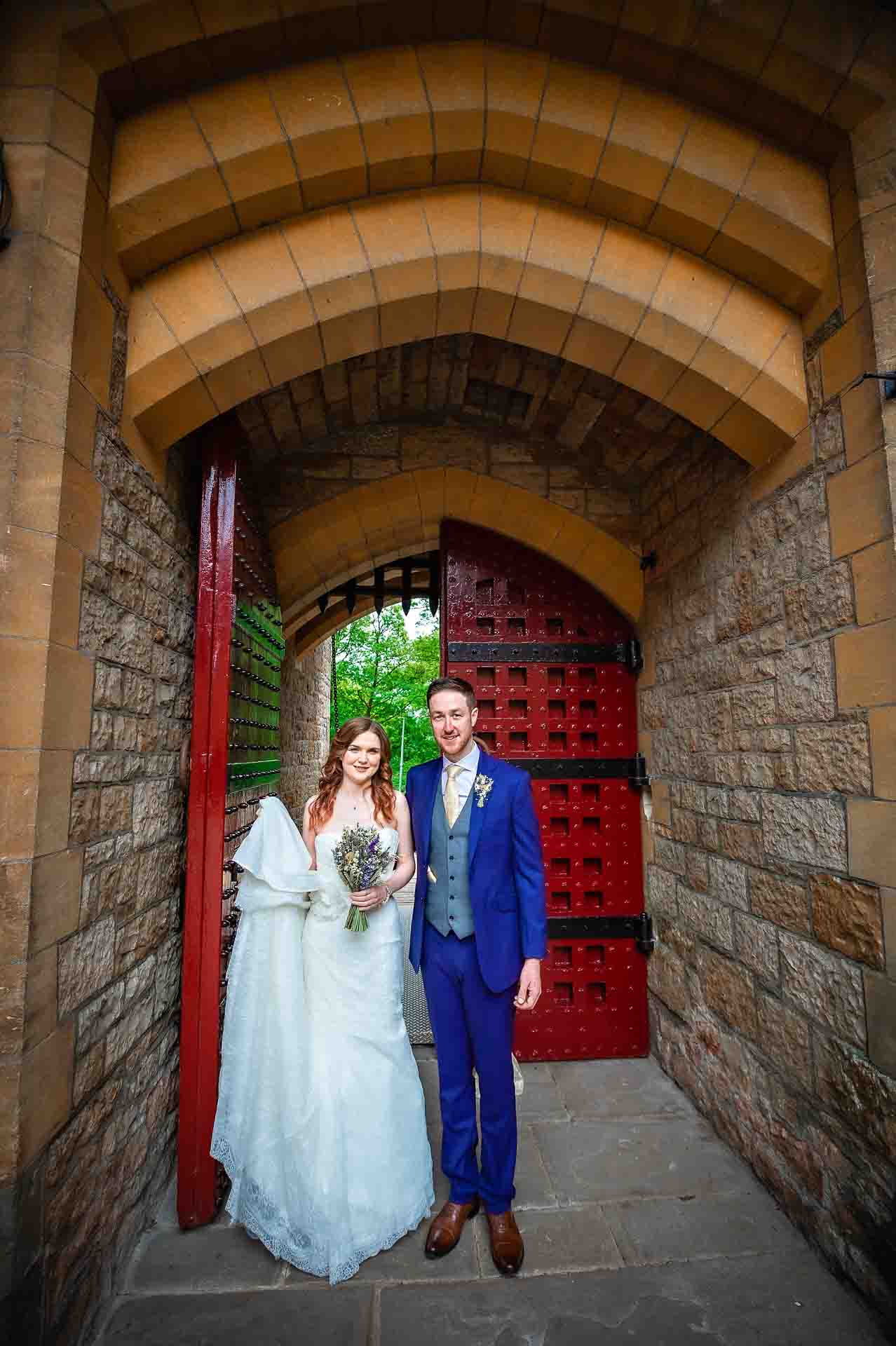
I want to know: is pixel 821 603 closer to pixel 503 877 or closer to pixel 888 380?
pixel 888 380

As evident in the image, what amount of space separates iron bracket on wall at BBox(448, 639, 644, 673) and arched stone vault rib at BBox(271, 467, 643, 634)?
0.23 meters

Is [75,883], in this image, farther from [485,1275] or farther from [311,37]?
[311,37]

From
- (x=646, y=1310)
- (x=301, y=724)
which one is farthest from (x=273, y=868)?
(x=301, y=724)

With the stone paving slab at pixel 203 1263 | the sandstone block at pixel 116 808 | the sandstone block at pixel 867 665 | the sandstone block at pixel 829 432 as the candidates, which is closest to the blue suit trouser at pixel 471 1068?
the stone paving slab at pixel 203 1263

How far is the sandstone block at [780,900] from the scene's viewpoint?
2287 millimetres

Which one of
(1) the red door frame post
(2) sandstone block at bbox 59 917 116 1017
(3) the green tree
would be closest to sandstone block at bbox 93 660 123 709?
(1) the red door frame post

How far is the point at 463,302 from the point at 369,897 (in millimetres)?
2231

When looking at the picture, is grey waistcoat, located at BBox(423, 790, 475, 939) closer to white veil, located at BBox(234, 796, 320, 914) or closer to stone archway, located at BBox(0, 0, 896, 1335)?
white veil, located at BBox(234, 796, 320, 914)

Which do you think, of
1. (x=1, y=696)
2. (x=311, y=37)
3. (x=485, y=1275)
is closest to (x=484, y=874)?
(x=485, y=1275)

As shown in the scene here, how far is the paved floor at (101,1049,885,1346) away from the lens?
5.99 ft

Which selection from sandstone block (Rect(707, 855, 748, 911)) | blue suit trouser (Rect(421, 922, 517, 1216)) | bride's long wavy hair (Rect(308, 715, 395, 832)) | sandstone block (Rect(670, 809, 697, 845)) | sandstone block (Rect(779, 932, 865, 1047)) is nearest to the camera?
sandstone block (Rect(779, 932, 865, 1047))

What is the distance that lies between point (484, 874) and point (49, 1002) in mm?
1307

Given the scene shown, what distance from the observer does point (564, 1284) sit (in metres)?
2.01

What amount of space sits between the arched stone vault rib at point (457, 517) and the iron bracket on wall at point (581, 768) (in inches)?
33.1
